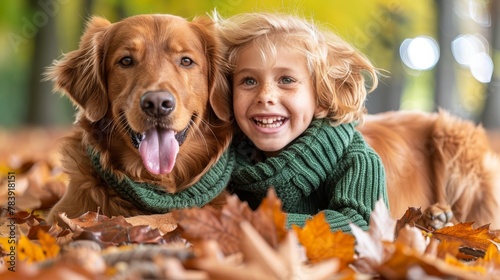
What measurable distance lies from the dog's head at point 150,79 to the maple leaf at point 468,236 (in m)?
1.20

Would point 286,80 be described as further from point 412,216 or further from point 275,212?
point 275,212

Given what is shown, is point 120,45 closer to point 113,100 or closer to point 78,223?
point 113,100

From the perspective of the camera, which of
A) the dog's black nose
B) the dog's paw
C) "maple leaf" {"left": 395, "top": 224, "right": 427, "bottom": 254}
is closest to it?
"maple leaf" {"left": 395, "top": 224, "right": 427, "bottom": 254}

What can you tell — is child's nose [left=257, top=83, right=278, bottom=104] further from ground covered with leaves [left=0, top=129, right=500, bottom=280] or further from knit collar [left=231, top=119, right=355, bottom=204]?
ground covered with leaves [left=0, top=129, right=500, bottom=280]

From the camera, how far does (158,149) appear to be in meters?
2.97

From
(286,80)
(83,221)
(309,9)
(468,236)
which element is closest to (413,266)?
→ (468,236)

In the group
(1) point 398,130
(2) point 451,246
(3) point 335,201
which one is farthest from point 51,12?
(2) point 451,246

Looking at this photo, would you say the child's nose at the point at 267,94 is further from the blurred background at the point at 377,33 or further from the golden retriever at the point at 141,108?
the blurred background at the point at 377,33

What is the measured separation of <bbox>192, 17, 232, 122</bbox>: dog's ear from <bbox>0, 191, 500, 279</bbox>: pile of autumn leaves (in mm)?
911

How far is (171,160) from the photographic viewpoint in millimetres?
2939

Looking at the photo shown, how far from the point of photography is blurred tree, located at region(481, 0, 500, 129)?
13.1 meters

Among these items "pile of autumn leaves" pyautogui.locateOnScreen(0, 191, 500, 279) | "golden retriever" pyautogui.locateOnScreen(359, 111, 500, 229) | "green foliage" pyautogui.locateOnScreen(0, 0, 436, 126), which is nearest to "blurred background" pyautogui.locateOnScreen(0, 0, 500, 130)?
"green foliage" pyautogui.locateOnScreen(0, 0, 436, 126)

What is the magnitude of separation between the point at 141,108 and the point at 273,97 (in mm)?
667

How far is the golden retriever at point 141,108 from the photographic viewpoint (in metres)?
2.92
